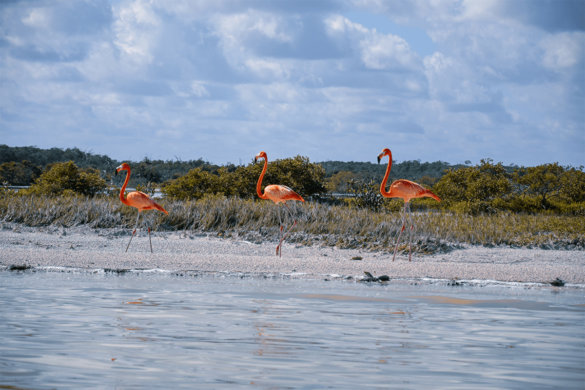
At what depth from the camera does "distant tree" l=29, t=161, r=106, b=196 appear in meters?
24.9

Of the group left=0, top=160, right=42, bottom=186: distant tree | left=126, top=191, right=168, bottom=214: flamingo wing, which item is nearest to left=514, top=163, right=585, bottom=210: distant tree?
left=126, top=191, right=168, bottom=214: flamingo wing

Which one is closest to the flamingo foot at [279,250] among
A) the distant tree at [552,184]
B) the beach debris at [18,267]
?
the beach debris at [18,267]

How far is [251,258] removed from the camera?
14422 millimetres

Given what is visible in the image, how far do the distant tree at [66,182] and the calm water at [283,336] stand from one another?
14.2 meters

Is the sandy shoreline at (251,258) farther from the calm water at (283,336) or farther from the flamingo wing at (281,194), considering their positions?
the calm water at (283,336)

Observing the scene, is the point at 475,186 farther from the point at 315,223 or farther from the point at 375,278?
the point at 375,278

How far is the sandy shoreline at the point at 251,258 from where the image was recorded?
12.9 metres

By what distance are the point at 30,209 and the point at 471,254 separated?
442 inches

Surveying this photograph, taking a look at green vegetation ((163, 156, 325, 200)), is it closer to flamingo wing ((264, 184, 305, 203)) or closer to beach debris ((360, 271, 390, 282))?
flamingo wing ((264, 184, 305, 203))

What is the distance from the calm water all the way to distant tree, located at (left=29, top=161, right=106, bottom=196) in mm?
14160

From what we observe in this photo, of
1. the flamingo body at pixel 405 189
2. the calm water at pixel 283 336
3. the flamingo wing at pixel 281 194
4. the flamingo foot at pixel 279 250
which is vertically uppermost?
the flamingo body at pixel 405 189

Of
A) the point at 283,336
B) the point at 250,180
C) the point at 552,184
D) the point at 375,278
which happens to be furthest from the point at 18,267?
the point at 552,184

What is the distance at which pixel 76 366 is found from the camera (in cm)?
592

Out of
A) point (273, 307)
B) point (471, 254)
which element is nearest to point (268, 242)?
point (471, 254)
